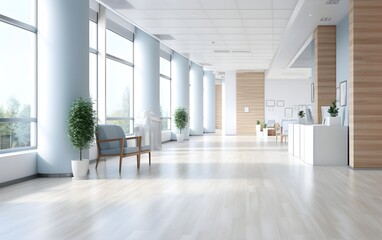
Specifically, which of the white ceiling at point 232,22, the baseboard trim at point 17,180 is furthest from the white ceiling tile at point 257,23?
the baseboard trim at point 17,180

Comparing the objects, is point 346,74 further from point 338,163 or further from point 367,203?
point 367,203

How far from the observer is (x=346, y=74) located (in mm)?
10797

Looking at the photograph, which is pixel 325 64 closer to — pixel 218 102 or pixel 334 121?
pixel 334 121

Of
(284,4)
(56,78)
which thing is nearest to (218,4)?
(284,4)

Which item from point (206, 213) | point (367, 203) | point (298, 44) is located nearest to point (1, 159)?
point (206, 213)

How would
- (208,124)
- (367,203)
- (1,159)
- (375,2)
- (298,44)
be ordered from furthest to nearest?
(208,124), (298,44), (375,2), (1,159), (367,203)

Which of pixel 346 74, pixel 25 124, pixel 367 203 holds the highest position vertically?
pixel 346 74

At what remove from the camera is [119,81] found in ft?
45.1

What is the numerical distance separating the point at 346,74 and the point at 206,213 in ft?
23.0

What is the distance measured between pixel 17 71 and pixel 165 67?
40.7ft

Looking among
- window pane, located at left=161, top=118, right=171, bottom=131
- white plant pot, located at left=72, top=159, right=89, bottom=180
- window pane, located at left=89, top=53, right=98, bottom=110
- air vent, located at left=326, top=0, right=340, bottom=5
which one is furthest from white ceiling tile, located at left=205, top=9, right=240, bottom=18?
window pane, located at left=161, top=118, right=171, bottom=131

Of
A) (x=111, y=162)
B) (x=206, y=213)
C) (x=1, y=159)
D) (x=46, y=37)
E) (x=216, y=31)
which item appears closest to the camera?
(x=206, y=213)

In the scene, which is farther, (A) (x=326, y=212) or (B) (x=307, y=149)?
(B) (x=307, y=149)

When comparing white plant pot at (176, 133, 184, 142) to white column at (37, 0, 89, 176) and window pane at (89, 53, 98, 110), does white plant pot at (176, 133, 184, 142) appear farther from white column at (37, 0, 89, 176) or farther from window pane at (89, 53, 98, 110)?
white column at (37, 0, 89, 176)
